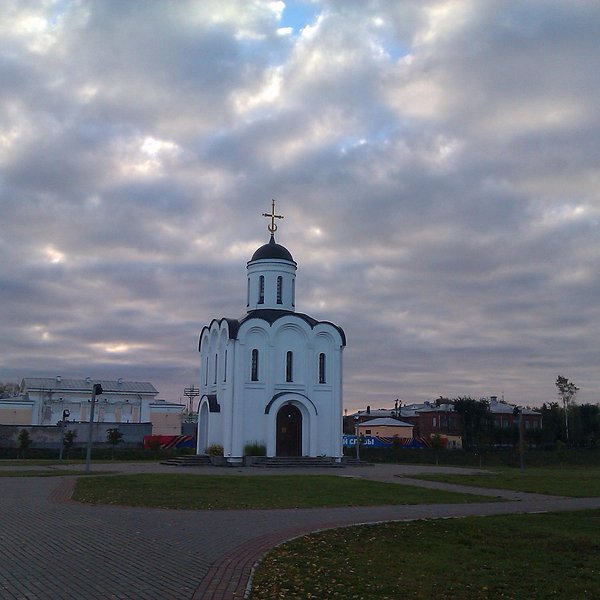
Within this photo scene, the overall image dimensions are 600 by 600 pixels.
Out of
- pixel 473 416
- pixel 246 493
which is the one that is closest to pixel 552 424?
pixel 473 416

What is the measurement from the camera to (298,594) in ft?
27.4

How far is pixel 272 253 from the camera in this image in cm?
4334

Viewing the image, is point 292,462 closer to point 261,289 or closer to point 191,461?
point 191,461

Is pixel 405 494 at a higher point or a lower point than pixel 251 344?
lower

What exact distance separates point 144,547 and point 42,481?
14.4 m

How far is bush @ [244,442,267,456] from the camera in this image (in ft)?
128

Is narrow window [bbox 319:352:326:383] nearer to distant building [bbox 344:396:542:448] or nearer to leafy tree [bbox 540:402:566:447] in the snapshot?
leafy tree [bbox 540:402:566:447]

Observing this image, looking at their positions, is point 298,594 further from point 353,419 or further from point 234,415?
point 353,419

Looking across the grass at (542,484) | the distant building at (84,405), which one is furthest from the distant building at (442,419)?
the grass at (542,484)

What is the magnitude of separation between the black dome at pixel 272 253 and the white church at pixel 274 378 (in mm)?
70

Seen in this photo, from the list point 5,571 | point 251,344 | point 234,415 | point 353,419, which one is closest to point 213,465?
point 234,415

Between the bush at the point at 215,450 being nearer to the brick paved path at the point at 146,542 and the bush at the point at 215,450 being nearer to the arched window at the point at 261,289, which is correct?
the arched window at the point at 261,289

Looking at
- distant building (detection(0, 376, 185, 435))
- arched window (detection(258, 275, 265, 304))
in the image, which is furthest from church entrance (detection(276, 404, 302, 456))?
distant building (detection(0, 376, 185, 435))

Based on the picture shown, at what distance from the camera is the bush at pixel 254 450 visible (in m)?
39.0
